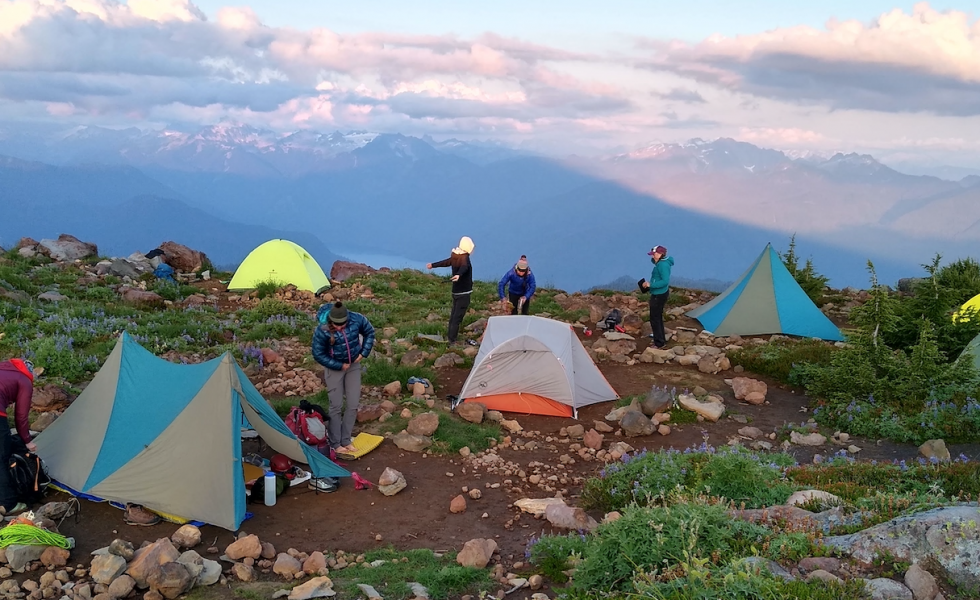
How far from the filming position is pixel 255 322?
1650cm

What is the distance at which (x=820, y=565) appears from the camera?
185 inches

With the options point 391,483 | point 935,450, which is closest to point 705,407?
point 935,450

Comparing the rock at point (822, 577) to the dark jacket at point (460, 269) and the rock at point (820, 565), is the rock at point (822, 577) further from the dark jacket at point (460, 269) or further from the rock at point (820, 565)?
the dark jacket at point (460, 269)

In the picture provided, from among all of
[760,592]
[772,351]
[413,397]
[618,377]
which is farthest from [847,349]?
[760,592]

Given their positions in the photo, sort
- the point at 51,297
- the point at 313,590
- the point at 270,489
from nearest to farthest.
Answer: the point at 313,590 → the point at 270,489 → the point at 51,297

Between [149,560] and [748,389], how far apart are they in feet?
34.0

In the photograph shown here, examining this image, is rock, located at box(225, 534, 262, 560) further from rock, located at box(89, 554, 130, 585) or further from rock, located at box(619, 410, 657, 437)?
rock, located at box(619, 410, 657, 437)

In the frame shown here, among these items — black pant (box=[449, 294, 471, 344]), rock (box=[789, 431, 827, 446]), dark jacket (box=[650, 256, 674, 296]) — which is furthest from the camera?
dark jacket (box=[650, 256, 674, 296])

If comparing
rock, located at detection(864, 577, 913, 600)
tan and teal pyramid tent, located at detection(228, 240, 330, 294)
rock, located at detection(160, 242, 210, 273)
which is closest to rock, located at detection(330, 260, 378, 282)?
tan and teal pyramid tent, located at detection(228, 240, 330, 294)

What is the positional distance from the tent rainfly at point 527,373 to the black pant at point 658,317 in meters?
4.10

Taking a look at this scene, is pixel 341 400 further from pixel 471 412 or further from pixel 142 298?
pixel 142 298

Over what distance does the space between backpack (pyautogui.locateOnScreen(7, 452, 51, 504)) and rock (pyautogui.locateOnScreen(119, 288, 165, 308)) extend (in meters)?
11.4

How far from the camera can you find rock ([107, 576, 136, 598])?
5.54 metres

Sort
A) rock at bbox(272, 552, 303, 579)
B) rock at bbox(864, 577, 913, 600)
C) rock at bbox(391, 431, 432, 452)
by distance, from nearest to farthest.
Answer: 1. rock at bbox(864, 577, 913, 600)
2. rock at bbox(272, 552, 303, 579)
3. rock at bbox(391, 431, 432, 452)
